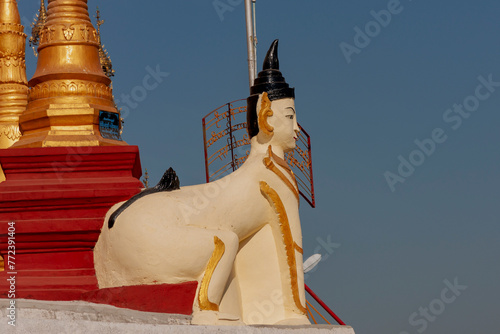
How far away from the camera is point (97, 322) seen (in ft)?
29.3

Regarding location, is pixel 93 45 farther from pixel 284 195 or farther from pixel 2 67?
pixel 2 67

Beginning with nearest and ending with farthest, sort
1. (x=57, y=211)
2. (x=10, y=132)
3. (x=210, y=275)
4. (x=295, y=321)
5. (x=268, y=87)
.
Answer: (x=210, y=275)
(x=295, y=321)
(x=57, y=211)
(x=268, y=87)
(x=10, y=132)

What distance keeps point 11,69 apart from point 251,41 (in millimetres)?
7502

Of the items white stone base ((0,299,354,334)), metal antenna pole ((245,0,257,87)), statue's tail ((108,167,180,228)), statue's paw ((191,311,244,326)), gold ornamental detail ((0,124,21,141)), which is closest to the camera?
white stone base ((0,299,354,334))

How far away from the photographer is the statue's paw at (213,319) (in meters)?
10.1

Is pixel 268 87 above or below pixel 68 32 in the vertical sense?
below

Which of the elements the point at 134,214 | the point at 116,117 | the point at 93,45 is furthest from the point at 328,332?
the point at 93,45

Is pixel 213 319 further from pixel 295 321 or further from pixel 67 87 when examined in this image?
pixel 67 87

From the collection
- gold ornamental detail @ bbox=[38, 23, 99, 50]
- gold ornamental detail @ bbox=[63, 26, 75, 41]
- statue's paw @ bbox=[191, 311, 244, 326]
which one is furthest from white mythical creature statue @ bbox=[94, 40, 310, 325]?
gold ornamental detail @ bbox=[63, 26, 75, 41]

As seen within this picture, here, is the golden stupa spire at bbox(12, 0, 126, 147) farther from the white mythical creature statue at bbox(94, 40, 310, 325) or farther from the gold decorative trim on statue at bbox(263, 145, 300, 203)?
the gold decorative trim on statue at bbox(263, 145, 300, 203)

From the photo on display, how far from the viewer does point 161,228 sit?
33.7ft

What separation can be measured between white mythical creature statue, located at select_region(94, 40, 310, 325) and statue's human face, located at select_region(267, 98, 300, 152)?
1 cm

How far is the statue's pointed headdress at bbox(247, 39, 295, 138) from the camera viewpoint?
11539 mm

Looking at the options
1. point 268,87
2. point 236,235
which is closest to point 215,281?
point 236,235
